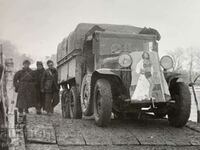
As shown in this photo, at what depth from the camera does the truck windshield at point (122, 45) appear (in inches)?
346

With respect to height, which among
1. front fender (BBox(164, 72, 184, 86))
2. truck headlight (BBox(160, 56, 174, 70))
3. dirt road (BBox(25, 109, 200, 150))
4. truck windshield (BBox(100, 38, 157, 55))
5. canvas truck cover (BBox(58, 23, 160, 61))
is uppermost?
canvas truck cover (BBox(58, 23, 160, 61))

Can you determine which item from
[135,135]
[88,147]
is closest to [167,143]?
[135,135]

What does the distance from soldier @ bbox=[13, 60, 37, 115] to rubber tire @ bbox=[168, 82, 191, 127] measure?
378 centimetres

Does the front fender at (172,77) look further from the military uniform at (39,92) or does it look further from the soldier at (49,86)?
the military uniform at (39,92)

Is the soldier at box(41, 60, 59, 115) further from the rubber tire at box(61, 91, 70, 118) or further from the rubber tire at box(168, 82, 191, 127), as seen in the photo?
the rubber tire at box(168, 82, 191, 127)

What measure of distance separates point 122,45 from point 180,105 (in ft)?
6.99

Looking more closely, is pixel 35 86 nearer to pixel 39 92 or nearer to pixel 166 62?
pixel 39 92

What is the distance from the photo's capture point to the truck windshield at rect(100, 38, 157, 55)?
346 inches

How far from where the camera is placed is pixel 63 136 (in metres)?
6.59

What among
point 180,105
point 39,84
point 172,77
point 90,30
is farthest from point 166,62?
point 39,84

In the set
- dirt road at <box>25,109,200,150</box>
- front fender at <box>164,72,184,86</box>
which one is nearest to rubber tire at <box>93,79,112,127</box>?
dirt road at <box>25,109,200,150</box>

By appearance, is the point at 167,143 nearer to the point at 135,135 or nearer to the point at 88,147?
the point at 135,135

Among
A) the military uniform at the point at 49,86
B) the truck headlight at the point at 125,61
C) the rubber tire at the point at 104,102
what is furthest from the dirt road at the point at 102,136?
the military uniform at the point at 49,86

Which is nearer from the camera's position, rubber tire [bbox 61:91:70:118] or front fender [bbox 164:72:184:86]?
front fender [bbox 164:72:184:86]
